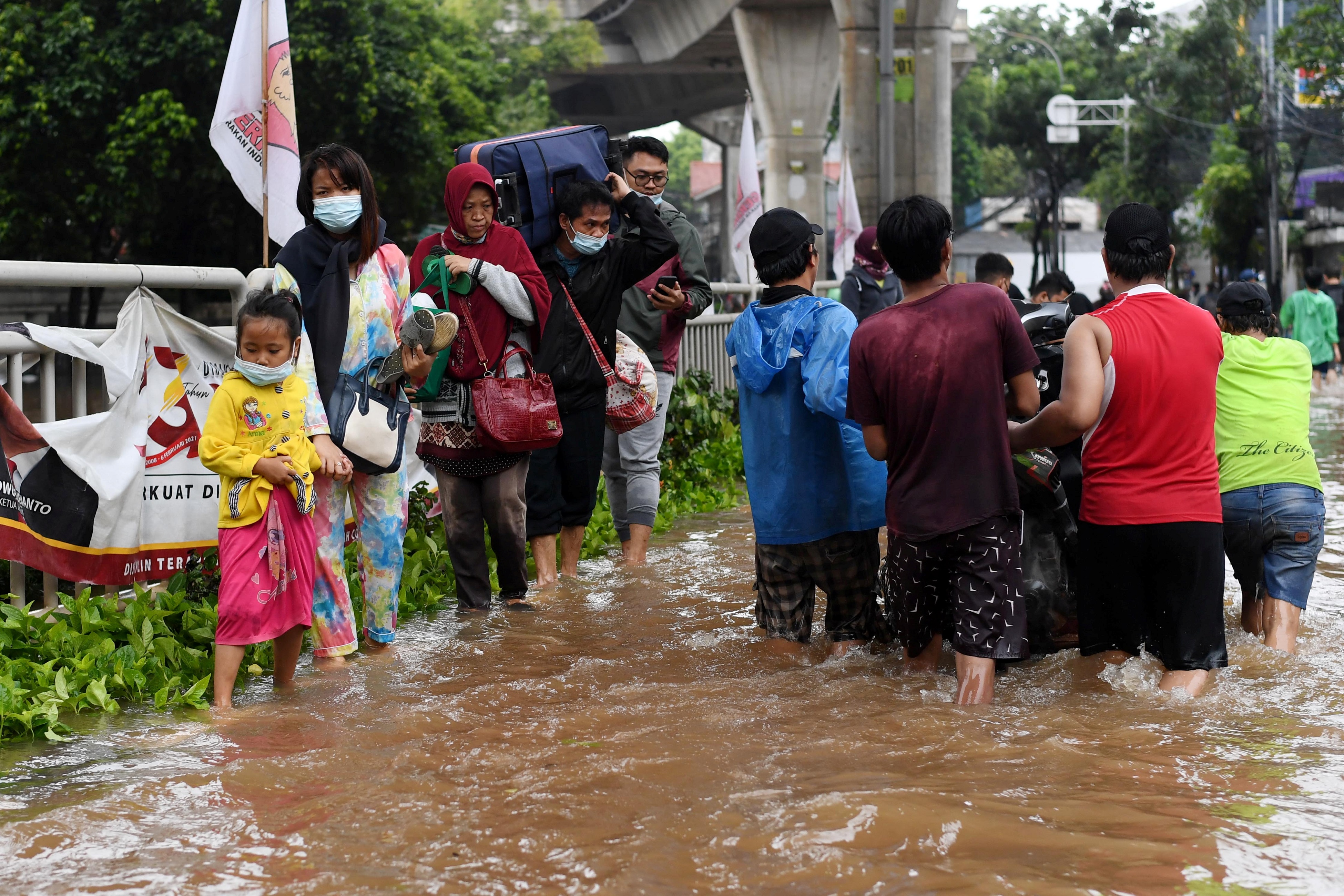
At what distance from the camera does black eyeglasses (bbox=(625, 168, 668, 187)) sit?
691 centimetres

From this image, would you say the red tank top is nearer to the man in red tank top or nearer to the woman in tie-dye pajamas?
the man in red tank top

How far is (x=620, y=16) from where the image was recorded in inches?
1676

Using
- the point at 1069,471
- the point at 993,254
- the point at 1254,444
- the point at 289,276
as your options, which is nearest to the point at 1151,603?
the point at 1069,471

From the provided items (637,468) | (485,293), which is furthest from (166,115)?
(485,293)

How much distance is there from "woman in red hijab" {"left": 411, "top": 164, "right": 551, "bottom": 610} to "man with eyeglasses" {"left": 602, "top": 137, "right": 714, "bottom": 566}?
1002mm

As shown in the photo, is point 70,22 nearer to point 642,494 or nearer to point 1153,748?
point 642,494

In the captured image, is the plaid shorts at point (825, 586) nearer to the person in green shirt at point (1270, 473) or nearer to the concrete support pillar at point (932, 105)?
the person in green shirt at point (1270, 473)

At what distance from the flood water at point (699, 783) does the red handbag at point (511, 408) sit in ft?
2.91

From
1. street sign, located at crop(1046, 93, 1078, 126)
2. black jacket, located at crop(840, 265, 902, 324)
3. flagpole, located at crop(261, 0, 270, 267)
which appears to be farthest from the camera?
street sign, located at crop(1046, 93, 1078, 126)

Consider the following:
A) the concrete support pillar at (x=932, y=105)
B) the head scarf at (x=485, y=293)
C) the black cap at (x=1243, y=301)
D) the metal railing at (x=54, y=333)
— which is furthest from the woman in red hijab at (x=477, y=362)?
the concrete support pillar at (x=932, y=105)

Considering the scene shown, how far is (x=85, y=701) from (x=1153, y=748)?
10.8 ft

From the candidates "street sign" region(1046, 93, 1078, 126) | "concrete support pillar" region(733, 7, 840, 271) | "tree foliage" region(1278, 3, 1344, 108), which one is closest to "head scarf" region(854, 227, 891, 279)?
"tree foliage" region(1278, 3, 1344, 108)

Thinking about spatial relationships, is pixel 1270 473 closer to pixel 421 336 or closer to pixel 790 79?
pixel 421 336

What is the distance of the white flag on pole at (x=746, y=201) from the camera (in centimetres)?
1418
